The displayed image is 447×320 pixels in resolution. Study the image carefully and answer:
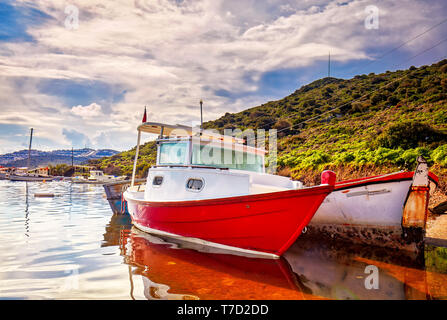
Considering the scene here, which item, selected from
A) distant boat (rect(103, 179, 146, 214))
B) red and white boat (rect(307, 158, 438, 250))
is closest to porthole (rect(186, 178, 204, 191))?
red and white boat (rect(307, 158, 438, 250))

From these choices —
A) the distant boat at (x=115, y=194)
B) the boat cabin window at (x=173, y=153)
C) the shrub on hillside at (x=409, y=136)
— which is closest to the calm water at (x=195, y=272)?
the boat cabin window at (x=173, y=153)

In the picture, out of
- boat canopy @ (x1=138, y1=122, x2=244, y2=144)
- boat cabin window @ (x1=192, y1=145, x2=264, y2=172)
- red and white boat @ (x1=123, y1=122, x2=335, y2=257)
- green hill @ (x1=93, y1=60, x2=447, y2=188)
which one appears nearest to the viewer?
red and white boat @ (x1=123, y1=122, x2=335, y2=257)

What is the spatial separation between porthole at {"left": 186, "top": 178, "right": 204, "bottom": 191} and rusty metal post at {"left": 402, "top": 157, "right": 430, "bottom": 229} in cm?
548

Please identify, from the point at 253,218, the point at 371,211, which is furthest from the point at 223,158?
the point at 371,211

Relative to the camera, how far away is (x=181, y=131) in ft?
31.7

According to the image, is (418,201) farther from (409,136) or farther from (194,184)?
(409,136)

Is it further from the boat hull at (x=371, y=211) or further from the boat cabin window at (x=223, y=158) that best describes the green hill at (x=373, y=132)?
the boat cabin window at (x=223, y=158)

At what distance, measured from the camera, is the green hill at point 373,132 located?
48.9 ft

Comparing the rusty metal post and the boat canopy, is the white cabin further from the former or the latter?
the rusty metal post

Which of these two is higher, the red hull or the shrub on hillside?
the shrub on hillside

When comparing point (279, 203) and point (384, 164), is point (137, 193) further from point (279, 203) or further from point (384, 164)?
point (384, 164)

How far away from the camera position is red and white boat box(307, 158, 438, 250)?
24.8 feet

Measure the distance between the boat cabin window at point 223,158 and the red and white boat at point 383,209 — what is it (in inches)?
107

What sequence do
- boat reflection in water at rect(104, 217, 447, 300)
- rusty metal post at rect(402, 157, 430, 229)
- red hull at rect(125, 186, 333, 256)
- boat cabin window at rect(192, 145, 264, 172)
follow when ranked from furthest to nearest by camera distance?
1. boat cabin window at rect(192, 145, 264, 172)
2. rusty metal post at rect(402, 157, 430, 229)
3. red hull at rect(125, 186, 333, 256)
4. boat reflection in water at rect(104, 217, 447, 300)
